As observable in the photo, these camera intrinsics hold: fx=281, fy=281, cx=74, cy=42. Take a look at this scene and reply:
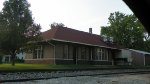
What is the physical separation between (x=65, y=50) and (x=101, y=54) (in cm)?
928

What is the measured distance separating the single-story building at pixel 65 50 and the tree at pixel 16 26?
6.14 feet

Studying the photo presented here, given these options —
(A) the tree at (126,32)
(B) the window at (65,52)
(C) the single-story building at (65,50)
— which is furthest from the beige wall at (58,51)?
(A) the tree at (126,32)

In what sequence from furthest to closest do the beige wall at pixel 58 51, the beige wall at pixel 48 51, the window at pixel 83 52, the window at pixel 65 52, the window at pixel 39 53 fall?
the window at pixel 83 52 < the window at pixel 39 53 < the window at pixel 65 52 < the beige wall at pixel 48 51 < the beige wall at pixel 58 51

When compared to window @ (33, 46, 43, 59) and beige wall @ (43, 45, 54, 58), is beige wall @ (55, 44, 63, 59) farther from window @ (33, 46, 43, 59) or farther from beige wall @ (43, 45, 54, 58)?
window @ (33, 46, 43, 59)

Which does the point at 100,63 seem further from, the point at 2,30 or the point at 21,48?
the point at 2,30

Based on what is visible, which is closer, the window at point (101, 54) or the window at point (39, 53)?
the window at point (39, 53)

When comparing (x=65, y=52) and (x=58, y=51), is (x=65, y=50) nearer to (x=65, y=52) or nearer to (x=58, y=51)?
(x=65, y=52)

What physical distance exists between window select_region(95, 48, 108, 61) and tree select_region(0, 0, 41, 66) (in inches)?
561

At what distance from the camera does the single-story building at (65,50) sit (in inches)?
1228

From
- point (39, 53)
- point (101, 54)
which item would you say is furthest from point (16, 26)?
point (101, 54)

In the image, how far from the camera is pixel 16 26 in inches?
1010

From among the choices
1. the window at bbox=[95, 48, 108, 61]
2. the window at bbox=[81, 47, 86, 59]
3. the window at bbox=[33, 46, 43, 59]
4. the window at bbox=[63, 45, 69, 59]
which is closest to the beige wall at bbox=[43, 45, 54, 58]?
the window at bbox=[33, 46, 43, 59]

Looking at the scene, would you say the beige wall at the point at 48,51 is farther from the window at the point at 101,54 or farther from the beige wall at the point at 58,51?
the window at the point at 101,54

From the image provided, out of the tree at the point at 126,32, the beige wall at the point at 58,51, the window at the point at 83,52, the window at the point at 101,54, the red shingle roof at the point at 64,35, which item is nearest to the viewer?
the beige wall at the point at 58,51
